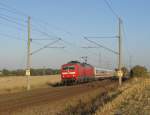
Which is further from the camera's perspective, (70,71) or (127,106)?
(70,71)

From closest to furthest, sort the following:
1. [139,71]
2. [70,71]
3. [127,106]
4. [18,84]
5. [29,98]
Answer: [127,106]
[29,98]
[70,71]
[18,84]
[139,71]

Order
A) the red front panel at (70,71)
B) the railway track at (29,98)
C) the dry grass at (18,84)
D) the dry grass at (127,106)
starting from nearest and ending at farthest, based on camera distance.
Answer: the dry grass at (127,106)
the railway track at (29,98)
the dry grass at (18,84)
the red front panel at (70,71)

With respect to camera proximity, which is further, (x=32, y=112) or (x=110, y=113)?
(x=32, y=112)

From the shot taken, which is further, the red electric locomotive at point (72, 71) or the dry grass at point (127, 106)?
the red electric locomotive at point (72, 71)

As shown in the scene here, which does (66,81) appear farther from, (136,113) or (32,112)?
(136,113)

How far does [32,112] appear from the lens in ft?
68.1

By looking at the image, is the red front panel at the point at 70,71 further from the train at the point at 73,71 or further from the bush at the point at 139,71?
the bush at the point at 139,71

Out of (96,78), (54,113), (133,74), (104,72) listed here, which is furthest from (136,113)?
(133,74)

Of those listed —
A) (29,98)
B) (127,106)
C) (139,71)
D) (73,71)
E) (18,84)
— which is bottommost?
(29,98)

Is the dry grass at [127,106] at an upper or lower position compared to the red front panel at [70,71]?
lower

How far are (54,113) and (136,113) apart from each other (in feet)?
21.2

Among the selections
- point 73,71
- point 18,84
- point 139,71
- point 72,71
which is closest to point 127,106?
point 73,71

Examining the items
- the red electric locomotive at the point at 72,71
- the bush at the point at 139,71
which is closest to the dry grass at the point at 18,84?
the red electric locomotive at the point at 72,71

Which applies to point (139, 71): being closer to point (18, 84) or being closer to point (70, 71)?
point (70, 71)
